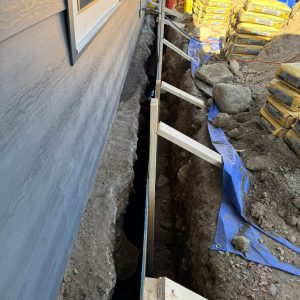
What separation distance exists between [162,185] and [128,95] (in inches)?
65.8

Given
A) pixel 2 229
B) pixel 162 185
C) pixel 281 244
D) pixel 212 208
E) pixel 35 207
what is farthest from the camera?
pixel 162 185

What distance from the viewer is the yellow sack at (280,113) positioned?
3.71 m

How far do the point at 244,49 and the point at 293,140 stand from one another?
156 inches

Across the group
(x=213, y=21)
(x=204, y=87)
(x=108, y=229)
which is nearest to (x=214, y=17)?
(x=213, y=21)

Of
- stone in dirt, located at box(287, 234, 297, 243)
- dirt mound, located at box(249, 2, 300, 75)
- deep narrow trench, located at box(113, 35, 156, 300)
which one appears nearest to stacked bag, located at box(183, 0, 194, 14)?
dirt mound, located at box(249, 2, 300, 75)

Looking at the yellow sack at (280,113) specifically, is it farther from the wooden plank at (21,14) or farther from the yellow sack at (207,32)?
the yellow sack at (207,32)

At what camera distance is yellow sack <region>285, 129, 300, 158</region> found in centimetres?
353

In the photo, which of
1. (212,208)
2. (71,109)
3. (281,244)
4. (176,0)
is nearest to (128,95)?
(212,208)

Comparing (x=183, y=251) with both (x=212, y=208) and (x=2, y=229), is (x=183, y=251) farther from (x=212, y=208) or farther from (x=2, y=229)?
(x=2, y=229)

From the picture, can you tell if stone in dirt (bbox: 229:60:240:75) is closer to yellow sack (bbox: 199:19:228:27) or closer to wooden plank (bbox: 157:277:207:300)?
yellow sack (bbox: 199:19:228:27)

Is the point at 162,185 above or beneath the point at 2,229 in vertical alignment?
beneath

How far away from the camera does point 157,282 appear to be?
5.63 feet

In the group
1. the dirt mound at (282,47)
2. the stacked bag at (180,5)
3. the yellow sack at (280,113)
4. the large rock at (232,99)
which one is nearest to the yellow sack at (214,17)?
the dirt mound at (282,47)

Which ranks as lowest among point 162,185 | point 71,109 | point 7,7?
point 162,185
